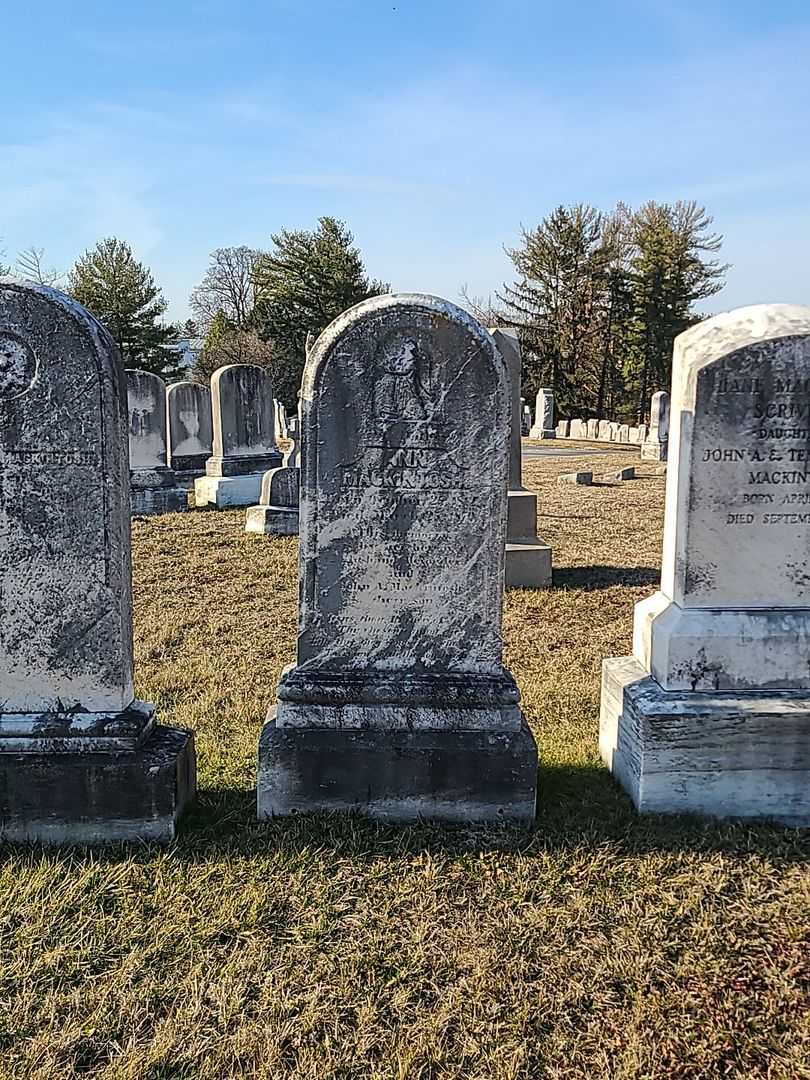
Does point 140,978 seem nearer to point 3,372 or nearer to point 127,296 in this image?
point 3,372

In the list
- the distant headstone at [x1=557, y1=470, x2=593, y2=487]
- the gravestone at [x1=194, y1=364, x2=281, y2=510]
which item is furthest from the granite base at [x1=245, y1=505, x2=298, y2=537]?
the distant headstone at [x1=557, y1=470, x2=593, y2=487]

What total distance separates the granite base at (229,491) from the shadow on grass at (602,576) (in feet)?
20.8

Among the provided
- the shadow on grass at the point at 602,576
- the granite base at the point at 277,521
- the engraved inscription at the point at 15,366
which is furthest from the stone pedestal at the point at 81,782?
the granite base at the point at 277,521

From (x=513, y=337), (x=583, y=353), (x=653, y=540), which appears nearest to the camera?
(x=513, y=337)

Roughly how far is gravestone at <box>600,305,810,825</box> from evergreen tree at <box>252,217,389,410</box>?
36064 millimetres

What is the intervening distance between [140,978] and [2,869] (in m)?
0.89

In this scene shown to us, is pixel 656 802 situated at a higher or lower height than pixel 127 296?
lower

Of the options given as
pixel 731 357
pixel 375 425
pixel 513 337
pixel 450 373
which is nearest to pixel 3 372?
pixel 375 425

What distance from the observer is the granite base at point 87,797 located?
3234 mm

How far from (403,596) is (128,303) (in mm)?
36822

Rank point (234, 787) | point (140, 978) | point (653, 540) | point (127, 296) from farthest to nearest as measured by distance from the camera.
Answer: point (127, 296) < point (653, 540) < point (234, 787) < point (140, 978)

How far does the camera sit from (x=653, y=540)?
1009 cm

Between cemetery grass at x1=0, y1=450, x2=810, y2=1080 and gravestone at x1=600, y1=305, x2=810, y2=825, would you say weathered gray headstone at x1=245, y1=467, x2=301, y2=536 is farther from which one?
gravestone at x1=600, y1=305, x2=810, y2=825

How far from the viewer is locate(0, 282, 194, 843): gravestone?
3.12m
